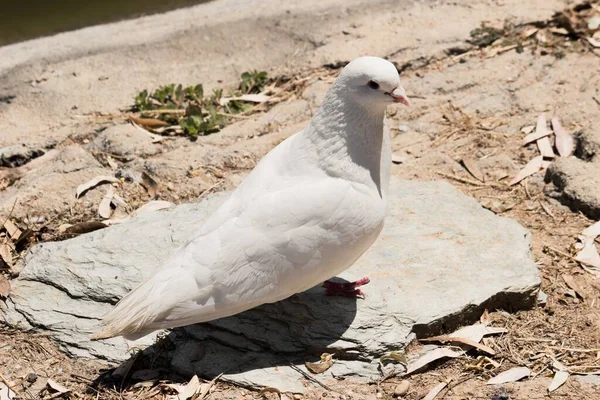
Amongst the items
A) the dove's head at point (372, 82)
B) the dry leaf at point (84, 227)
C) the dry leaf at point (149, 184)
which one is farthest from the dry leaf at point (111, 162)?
the dove's head at point (372, 82)

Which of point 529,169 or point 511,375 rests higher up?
point 529,169

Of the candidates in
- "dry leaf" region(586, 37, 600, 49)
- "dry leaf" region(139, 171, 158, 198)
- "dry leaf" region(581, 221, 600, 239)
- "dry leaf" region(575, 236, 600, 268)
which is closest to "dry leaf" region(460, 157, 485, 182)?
"dry leaf" region(581, 221, 600, 239)

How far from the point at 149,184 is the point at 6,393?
1.79m

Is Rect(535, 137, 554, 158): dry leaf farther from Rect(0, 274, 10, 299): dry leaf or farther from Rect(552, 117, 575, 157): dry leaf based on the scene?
Rect(0, 274, 10, 299): dry leaf

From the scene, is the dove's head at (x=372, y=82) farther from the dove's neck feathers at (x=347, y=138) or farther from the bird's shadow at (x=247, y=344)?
the bird's shadow at (x=247, y=344)

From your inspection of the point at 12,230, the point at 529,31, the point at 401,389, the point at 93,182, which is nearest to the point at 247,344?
the point at 401,389

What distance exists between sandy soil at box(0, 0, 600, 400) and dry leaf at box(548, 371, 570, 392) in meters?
0.02

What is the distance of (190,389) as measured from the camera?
3.79 meters

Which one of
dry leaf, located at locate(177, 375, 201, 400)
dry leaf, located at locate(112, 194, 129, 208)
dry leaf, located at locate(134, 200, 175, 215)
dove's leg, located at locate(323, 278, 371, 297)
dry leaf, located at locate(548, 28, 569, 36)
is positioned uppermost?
dry leaf, located at locate(548, 28, 569, 36)

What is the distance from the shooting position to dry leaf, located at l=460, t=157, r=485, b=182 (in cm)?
536

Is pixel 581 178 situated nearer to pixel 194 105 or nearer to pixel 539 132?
pixel 539 132

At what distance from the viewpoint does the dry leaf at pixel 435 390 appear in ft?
12.3

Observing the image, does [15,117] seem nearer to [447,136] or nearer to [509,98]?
[447,136]

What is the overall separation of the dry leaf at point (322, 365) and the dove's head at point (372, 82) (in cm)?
122
